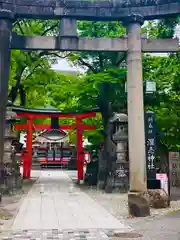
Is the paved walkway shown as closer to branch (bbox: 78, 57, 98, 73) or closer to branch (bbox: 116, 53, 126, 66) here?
branch (bbox: 116, 53, 126, 66)

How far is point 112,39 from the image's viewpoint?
1128 cm

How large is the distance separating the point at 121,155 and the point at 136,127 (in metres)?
7.10

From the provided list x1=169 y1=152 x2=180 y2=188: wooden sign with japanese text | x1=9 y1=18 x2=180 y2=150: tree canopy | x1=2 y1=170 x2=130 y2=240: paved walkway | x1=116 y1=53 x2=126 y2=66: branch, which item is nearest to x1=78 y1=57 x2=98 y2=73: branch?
x1=9 y1=18 x2=180 y2=150: tree canopy

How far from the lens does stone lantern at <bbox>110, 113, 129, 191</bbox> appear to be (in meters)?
17.5

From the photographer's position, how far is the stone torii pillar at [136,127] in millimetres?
10594

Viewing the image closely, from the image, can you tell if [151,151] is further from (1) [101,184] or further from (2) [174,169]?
(1) [101,184]

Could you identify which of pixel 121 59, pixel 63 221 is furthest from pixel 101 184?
pixel 63 221

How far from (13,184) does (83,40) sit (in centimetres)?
934

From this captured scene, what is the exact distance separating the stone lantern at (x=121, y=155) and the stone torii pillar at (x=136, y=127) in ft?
21.3

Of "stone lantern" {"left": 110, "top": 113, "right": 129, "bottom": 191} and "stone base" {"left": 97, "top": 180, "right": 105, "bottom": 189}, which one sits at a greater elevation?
"stone lantern" {"left": 110, "top": 113, "right": 129, "bottom": 191}

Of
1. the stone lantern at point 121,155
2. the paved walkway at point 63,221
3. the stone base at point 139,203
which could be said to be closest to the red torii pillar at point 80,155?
the stone lantern at point 121,155

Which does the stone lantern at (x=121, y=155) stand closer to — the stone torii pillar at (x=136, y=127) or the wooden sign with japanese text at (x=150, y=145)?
the wooden sign with japanese text at (x=150, y=145)

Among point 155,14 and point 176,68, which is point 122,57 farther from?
point 155,14

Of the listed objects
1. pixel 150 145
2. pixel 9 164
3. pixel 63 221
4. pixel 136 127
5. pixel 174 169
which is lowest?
pixel 63 221
